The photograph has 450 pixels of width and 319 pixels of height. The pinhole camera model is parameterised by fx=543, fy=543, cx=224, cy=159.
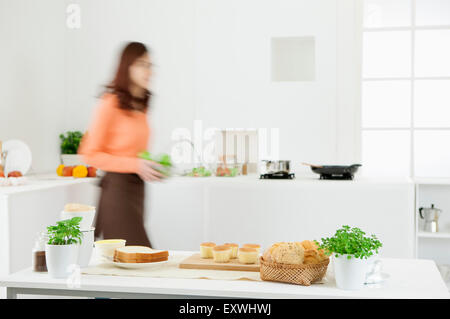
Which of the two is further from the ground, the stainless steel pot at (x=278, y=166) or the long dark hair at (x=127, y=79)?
the long dark hair at (x=127, y=79)

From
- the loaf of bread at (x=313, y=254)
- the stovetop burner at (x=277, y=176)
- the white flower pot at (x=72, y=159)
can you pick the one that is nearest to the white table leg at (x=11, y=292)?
the loaf of bread at (x=313, y=254)

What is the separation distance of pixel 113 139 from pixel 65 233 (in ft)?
3.57

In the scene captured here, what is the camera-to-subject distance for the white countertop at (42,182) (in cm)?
278

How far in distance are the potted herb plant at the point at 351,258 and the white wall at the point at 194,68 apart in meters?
2.58

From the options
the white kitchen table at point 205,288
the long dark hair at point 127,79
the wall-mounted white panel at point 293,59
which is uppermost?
the wall-mounted white panel at point 293,59

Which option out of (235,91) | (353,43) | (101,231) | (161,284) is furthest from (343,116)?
(161,284)

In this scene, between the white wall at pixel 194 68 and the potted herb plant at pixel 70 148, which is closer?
the white wall at pixel 194 68

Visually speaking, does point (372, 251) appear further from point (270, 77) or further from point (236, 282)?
point (270, 77)

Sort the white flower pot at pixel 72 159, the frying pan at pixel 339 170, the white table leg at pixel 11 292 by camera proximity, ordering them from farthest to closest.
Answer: the white flower pot at pixel 72 159, the frying pan at pixel 339 170, the white table leg at pixel 11 292

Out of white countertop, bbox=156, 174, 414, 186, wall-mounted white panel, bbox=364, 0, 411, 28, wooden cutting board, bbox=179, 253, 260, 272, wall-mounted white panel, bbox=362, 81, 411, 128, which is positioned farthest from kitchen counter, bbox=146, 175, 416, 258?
wooden cutting board, bbox=179, 253, 260, 272

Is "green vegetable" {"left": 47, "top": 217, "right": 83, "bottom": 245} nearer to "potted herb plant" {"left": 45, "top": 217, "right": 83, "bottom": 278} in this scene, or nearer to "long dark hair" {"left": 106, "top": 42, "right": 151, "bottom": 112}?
"potted herb plant" {"left": 45, "top": 217, "right": 83, "bottom": 278}

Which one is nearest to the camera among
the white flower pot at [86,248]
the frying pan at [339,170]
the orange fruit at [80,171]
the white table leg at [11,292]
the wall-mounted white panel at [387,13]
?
the white table leg at [11,292]

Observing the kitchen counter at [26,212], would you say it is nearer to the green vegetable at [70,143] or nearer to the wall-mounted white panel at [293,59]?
the green vegetable at [70,143]
